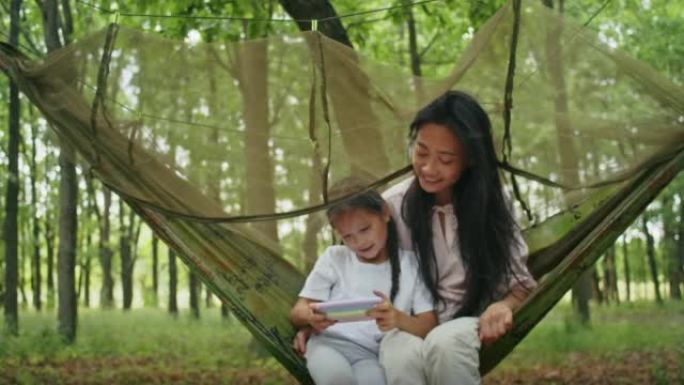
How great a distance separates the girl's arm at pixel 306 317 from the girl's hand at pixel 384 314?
0.46 feet

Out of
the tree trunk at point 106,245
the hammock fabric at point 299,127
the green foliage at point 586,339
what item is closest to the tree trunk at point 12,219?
the green foliage at point 586,339

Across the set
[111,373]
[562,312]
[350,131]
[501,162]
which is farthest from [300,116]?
[562,312]

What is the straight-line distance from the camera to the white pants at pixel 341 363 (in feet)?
6.99

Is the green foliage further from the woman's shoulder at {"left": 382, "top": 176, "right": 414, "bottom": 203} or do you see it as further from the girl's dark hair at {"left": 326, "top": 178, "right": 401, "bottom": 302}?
the girl's dark hair at {"left": 326, "top": 178, "right": 401, "bottom": 302}

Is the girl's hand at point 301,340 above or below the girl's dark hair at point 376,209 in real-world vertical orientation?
below

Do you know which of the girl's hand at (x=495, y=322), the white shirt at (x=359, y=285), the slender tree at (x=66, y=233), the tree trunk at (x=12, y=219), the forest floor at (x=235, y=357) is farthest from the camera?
the tree trunk at (x=12, y=219)

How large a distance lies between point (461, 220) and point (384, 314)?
396mm

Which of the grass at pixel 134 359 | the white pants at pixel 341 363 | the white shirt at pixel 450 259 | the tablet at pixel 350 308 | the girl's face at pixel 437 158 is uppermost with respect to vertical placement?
the girl's face at pixel 437 158

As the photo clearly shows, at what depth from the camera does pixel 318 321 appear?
7.23 ft

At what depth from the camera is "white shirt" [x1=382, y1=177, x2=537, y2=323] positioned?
2.30 m

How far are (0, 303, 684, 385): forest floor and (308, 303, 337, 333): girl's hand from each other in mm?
3327

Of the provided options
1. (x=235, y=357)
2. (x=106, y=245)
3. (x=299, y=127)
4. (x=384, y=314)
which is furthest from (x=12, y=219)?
(x=106, y=245)

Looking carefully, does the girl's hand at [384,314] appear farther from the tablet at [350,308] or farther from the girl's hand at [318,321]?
the girl's hand at [318,321]

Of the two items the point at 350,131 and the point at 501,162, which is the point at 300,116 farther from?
the point at 501,162
